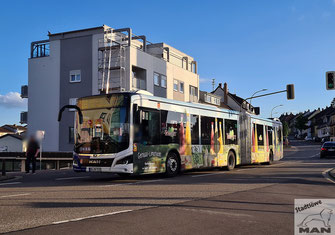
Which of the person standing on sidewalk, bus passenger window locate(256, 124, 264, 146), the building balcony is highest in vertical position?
the building balcony

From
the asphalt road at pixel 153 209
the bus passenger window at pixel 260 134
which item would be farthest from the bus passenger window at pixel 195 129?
the bus passenger window at pixel 260 134

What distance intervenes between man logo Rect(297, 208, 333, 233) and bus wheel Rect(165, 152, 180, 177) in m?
7.31

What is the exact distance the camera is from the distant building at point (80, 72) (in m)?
37.8

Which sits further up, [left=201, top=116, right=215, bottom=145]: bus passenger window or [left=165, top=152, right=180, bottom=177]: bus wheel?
[left=201, top=116, right=215, bottom=145]: bus passenger window

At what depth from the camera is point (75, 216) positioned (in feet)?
22.2

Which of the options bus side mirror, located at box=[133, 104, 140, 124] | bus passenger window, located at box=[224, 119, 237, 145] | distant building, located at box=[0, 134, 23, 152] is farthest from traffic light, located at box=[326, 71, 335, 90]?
distant building, located at box=[0, 134, 23, 152]

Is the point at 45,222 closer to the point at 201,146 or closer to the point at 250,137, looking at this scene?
the point at 201,146

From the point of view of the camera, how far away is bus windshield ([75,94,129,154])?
12742mm

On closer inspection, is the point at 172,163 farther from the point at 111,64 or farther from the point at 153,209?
the point at 111,64

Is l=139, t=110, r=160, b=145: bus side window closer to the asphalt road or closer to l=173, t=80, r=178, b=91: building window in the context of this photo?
the asphalt road

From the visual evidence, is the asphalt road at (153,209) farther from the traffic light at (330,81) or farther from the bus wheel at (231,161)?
the traffic light at (330,81)

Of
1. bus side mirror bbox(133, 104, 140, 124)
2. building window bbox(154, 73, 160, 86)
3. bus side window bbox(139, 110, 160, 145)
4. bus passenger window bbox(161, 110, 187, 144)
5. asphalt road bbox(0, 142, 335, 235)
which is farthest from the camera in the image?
building window bbox(154, 73, 160, 86)

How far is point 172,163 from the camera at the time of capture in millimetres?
14711

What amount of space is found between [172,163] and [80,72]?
1089 inches
